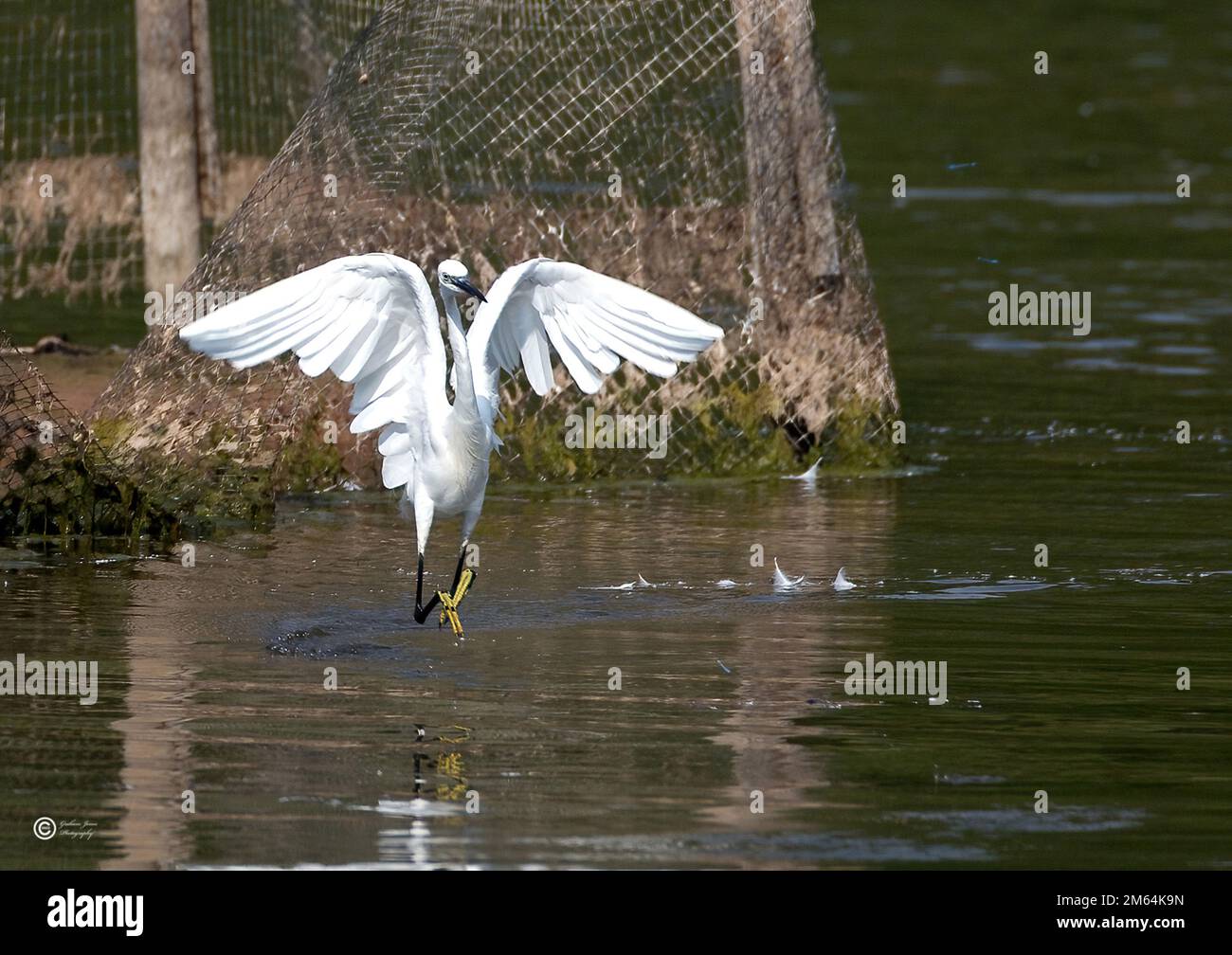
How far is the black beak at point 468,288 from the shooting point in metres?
10.4

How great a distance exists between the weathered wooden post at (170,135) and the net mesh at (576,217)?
2492 millimetres

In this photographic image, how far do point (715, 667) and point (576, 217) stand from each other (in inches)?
212

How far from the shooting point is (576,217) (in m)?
15.0

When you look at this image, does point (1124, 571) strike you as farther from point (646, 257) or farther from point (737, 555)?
point (646, 257)

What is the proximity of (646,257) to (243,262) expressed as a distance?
2714 mm

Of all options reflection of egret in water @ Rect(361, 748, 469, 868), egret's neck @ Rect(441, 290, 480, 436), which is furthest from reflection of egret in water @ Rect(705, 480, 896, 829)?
egret's neck @ Rect(441, 290, 480, 436)

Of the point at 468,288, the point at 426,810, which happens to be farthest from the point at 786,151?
the point at 426,810

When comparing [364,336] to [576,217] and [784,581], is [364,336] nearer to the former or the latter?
[784,581]

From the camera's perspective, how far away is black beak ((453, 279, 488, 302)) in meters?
10.4

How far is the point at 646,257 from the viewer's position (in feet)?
48.9

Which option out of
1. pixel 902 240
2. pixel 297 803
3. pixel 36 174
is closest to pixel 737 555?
pixel 297 803

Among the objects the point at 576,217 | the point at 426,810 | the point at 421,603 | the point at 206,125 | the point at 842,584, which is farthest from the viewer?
the point at 206,125

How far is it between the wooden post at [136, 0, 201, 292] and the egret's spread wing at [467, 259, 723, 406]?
5966 mm

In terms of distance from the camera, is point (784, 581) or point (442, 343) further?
point (784, 581)
